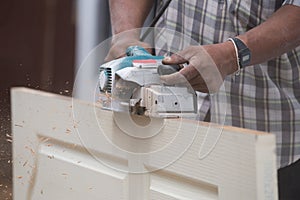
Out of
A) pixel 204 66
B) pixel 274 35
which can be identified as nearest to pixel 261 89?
pixel 274 35

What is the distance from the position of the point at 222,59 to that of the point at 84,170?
0.35 m

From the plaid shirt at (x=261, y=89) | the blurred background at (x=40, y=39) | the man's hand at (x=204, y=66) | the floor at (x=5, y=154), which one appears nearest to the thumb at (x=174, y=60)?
the man's hand at (x=204, y=66)

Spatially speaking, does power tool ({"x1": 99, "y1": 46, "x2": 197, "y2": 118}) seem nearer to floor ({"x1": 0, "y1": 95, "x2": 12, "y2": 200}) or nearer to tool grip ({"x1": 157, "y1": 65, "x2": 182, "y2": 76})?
tool grip ({"x1": 157, "y1": 65, "x2": 182, "y2": 76})

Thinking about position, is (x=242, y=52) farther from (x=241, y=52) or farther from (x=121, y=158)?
(x=121, y=158)

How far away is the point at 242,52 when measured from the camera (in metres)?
1.16

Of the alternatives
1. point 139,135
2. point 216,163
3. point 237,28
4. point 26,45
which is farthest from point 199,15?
point 26,45

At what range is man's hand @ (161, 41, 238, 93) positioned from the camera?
1050 millimetres

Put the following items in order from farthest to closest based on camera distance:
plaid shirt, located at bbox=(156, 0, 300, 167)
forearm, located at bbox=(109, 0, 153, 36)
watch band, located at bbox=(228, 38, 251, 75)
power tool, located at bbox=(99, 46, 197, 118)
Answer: forearm, located at bbox=(109, 0, 153, 36), plaid shirt, located at bbox=(156, 0, 300, 167), watch band, located at bbox=(228, 38, 251, 75), power tool, located at bbox=(99, 46, 197, 118)

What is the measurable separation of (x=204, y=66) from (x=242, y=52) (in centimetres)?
11

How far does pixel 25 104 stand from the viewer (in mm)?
1366

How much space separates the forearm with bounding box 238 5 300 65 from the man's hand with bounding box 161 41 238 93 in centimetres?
5

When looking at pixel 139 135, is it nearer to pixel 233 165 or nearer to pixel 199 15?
pixel 233 165

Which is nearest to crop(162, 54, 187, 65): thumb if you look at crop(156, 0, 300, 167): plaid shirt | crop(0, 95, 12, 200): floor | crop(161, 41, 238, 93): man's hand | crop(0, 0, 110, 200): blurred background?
crop(161, 41, 238, 93): man's hand

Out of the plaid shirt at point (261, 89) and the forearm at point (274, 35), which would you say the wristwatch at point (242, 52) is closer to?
the forearm at point (274, 35)
